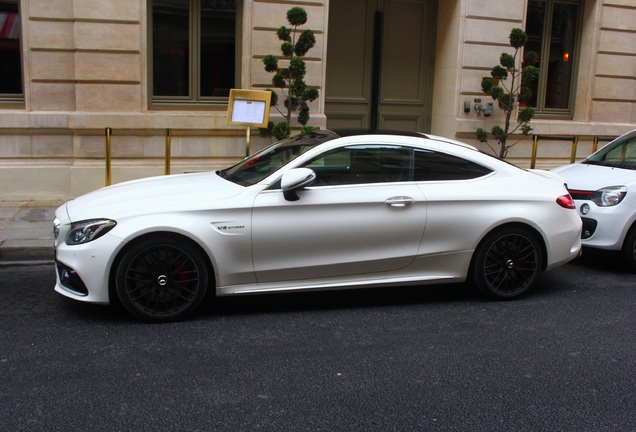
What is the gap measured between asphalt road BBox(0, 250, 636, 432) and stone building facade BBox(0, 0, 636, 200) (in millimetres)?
4895

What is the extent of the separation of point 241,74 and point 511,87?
489 cm

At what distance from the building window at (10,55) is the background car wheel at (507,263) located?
827 cm

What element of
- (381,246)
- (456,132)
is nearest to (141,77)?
(456,132)

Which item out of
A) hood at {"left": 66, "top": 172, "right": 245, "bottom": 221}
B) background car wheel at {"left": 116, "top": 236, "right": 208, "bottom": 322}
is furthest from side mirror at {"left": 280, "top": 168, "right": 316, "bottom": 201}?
background car wheel at {"left": 116, "top": 236, "right": 208, "bottom": 322}

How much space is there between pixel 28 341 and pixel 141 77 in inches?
266

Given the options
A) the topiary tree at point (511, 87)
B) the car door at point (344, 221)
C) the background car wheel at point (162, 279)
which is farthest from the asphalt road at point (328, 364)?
the topiary tree at point (511, 87)

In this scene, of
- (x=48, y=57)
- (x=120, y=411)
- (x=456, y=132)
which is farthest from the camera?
(x=456, y=132)

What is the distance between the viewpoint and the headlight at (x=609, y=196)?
7.41 meters

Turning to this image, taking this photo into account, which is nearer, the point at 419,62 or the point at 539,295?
the point at 539,295

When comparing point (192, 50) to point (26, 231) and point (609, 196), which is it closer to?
point (26, 231)

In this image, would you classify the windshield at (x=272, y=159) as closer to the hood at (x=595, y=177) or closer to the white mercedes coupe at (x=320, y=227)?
the white mercedes coupe at (x=320, y=227)

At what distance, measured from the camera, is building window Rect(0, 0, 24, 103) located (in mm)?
10766

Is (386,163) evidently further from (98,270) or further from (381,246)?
(98,270)

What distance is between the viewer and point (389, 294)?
6.52 metres
